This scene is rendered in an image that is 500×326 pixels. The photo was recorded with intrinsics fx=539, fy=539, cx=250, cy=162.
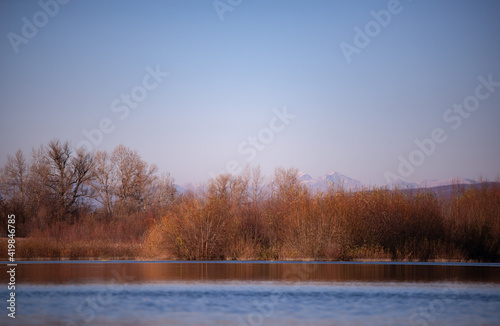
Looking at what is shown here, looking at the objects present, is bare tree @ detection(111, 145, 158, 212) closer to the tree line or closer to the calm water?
the tree line

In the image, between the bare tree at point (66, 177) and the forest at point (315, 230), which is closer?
the forest at point (315, 230)

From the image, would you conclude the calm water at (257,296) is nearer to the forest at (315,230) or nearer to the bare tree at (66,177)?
the forest at (315,230)

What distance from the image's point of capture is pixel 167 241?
81.2ft

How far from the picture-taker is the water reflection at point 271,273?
16.4 meters

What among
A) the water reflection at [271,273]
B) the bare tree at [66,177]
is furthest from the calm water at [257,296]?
the bare tree at [66,177]

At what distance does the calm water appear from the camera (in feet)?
32.4

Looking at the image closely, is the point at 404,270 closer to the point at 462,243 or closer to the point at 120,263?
the point at 462,243

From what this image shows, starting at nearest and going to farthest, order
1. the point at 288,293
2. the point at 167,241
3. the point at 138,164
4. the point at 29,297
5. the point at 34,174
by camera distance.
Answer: the point at 29,297
the point at 288,293
the point at 167,241
the point at 34,174
the point at 138,164

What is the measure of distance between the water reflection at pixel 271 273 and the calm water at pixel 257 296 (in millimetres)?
33

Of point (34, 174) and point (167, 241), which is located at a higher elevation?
point (34, 174)

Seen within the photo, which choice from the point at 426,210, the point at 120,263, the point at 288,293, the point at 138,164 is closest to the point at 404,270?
the point at 426,210

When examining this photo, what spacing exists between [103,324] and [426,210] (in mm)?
19003

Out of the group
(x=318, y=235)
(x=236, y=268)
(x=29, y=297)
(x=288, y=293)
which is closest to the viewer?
(x=29, y=297)

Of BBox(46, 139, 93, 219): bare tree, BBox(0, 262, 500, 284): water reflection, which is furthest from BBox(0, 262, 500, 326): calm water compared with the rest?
BBox(46, 139, 93, 219): bare tree
